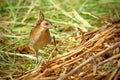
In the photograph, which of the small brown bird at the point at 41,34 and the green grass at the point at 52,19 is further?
the green grass at the point at 52,19

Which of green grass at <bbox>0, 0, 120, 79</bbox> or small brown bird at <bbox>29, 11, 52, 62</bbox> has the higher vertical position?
green grass at <bbox>0, 0, 120, 79</bbox>

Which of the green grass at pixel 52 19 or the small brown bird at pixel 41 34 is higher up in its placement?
the green grass at pixel 52 19

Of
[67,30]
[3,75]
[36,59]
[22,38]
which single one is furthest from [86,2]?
[3,75]

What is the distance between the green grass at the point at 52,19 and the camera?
11.0ft

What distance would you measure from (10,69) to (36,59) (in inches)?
8.6

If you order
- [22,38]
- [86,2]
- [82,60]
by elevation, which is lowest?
[82,60]

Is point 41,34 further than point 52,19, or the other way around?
point 52,19

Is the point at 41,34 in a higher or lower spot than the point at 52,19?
lower

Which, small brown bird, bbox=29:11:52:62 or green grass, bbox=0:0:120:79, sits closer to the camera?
small brown bird, bbox=29:11:52:62

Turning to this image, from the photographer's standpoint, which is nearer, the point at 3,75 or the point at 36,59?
the point at 3,75

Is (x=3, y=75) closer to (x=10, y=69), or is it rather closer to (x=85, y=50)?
(x=10, y=69)

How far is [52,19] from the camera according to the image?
4137mm

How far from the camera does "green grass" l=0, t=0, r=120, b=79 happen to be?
3.34m

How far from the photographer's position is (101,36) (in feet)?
9.00
